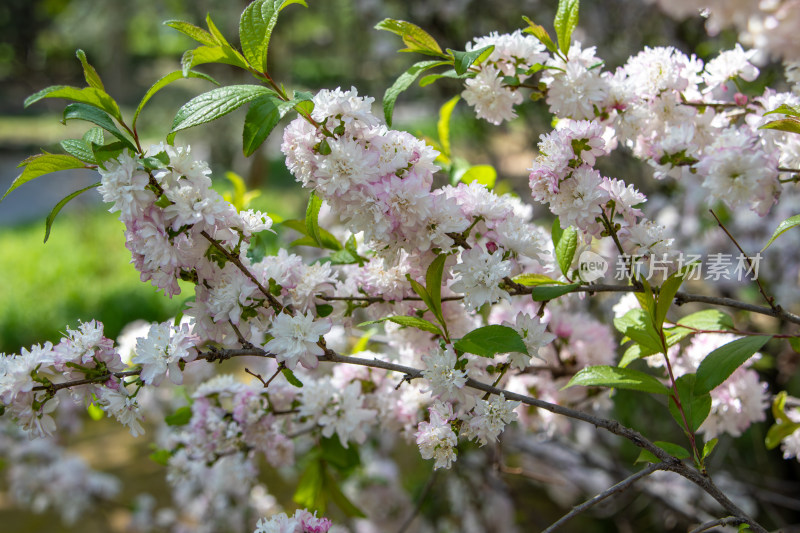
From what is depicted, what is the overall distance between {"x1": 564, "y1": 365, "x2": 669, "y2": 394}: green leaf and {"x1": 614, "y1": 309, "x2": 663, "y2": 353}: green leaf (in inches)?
1.4

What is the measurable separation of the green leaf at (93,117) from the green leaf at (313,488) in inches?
23.1

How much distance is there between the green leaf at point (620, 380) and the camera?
72 cm

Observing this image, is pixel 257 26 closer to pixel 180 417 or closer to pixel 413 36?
pixel 413 36

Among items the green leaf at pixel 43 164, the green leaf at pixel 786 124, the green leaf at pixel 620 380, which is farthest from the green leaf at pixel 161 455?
the green leaf at pixel 786 124

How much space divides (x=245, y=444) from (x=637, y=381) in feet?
1.82

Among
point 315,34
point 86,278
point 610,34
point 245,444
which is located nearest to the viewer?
point 245,444

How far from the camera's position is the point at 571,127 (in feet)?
2.27

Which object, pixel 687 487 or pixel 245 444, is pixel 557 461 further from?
pixel 245 444

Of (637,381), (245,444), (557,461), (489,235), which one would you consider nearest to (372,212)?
(489,235)

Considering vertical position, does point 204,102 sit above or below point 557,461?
above

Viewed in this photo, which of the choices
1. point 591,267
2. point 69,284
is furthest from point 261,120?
point 69,284

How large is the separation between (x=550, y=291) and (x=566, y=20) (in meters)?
0.32

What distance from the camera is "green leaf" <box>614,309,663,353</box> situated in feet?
2.44

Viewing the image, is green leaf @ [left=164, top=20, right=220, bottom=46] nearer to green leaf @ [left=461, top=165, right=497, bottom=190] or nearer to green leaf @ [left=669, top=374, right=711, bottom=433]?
green leaf @ [left=461, top=165, right=497, bottom=190]
